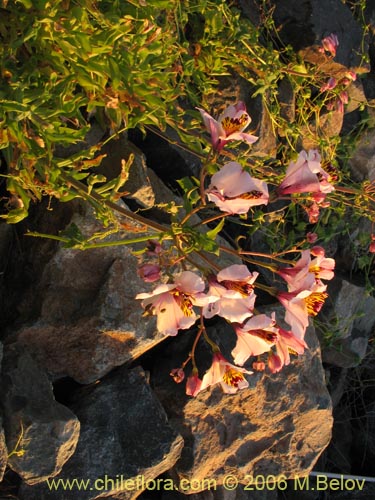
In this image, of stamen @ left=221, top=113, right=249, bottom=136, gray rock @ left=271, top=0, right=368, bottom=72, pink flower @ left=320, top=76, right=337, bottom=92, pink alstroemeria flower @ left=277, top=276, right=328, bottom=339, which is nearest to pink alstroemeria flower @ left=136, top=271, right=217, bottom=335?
pink alstroemeria flower @ left=277, top=276, right=328, bottom=339

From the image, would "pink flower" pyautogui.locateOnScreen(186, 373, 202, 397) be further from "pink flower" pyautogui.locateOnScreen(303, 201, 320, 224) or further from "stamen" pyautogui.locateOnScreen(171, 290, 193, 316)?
"pink flower" pyautogui.locateOnScreen(303, 201, 320, 224)

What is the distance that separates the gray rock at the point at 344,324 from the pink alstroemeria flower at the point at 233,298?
1911mm

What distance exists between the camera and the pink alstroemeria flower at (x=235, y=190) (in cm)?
192

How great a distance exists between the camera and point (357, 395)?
15.1 ft

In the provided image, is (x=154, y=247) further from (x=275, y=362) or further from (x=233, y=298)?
(x=275, y=362)

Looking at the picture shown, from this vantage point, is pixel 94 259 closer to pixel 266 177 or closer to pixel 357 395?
pixel 266 177

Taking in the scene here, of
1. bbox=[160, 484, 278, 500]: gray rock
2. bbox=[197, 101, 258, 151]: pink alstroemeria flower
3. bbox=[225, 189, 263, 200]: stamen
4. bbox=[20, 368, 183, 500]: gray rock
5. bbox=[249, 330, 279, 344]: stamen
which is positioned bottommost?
bbox=[160, 484, 278, 500]: gray rock

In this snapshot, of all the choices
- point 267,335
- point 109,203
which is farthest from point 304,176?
point 109,203

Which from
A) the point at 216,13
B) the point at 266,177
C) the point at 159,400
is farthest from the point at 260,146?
the point at 159,400

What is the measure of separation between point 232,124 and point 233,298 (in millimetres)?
561

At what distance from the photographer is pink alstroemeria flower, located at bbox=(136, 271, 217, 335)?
6.48 ft

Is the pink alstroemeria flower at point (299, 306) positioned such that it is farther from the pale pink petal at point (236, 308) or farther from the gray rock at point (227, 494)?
the gray rock at point (227, 494)

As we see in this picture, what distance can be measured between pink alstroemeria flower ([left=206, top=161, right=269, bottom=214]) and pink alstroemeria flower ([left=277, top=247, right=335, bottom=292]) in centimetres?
27

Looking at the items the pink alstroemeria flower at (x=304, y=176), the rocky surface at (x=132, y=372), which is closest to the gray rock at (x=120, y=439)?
the rocky surface at (x=132, y=372)
